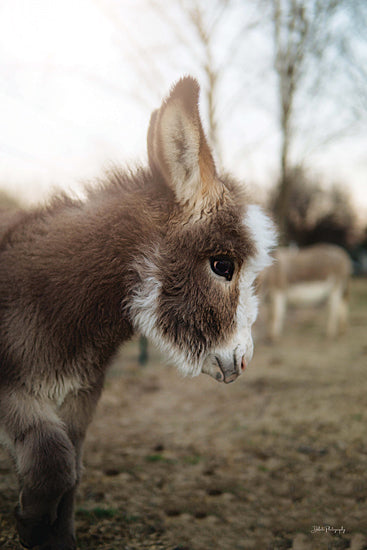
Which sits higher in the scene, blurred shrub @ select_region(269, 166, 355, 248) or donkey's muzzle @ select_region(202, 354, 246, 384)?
blurred shrub @ select_region(269, 166, 355, 248)

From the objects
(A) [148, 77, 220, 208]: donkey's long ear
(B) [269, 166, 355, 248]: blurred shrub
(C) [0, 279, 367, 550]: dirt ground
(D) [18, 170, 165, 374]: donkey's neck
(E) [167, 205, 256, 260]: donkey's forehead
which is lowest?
(C) [0, 279, 367, 550]: dirt ground

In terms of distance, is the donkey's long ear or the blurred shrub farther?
the blurred shrub

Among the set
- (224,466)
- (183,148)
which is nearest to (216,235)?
(183,148)

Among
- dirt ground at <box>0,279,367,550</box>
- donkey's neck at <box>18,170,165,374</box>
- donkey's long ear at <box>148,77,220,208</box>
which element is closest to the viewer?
donkey's long ear at <box>148,77,220,208</box>

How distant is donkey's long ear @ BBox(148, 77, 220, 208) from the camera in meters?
2.01

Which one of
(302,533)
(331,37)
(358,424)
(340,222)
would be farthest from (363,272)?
(302,533)

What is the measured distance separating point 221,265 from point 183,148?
1.93ft

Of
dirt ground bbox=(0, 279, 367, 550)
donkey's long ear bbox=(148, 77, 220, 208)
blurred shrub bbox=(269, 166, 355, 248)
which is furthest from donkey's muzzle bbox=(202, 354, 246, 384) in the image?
blurred shrub bbox=(269, 166, 355, 248)

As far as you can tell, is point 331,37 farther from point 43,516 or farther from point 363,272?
point 363,272

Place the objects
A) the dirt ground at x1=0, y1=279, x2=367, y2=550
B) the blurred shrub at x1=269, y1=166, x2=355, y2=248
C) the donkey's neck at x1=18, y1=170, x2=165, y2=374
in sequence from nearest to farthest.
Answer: the donkey's neck at x1=18, y1=170, x2=165, y2=374
the dirt ground at x1=0, y1=279, x2=367, y2=550
the blurred shrub at x1=269, y1=166, x2=355, y2=248

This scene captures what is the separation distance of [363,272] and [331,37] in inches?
840

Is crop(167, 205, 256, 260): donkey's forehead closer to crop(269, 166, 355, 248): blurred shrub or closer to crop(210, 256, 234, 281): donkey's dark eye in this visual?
crop(210, 256, 234, 281): donkey's dark eye

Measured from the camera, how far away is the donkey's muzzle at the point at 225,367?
2.15 m

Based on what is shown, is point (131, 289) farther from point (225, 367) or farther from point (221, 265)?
point (225, 367)
